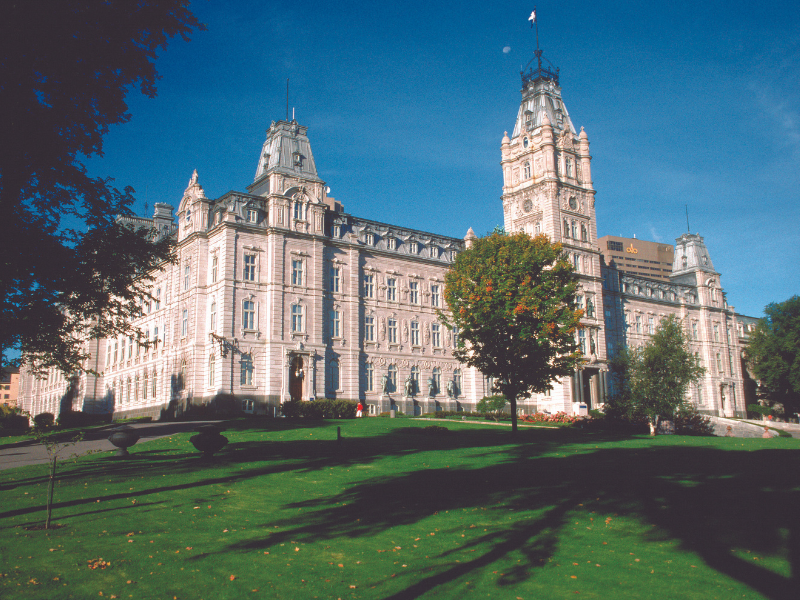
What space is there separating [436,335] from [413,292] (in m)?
4.72

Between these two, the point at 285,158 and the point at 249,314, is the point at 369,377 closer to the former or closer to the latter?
the point at 249,314

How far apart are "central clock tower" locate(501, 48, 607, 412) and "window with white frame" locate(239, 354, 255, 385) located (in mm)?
29132

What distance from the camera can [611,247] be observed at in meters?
166

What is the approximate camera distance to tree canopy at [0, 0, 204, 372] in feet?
58.6

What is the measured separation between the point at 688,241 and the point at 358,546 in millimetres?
85813

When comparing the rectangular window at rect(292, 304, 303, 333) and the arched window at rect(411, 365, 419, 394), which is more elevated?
the rectangular window at rect(292, 304, 303, 333)

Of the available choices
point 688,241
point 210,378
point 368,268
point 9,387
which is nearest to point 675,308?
point 688,241

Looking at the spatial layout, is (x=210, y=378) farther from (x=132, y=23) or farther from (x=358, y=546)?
(x=358, y=546)

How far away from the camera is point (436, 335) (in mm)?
60438

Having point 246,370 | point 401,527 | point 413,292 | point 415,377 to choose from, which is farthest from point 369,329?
point 401,527

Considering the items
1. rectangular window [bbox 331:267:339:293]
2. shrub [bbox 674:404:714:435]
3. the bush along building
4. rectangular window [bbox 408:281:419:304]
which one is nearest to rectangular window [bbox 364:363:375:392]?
the bush along building

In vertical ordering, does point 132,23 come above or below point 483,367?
above

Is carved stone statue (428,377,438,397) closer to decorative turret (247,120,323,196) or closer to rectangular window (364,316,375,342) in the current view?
rectangular window (364,316,375,342)

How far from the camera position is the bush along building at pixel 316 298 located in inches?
1900
